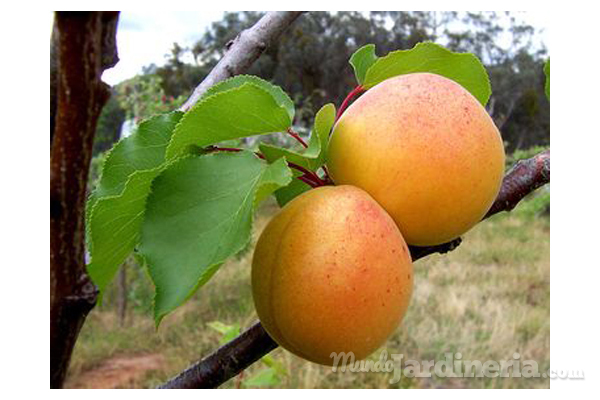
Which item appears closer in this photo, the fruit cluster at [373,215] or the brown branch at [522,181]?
the fruit cluster at [373,215]

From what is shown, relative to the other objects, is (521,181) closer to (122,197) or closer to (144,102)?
(122,197)

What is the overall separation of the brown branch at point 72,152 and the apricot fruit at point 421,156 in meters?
0.18

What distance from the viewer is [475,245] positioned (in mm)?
4598

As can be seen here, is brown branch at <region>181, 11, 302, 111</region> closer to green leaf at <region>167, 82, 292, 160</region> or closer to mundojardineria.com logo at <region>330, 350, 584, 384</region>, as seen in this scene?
green leaf at <region>167, 82, 292, 160</region>

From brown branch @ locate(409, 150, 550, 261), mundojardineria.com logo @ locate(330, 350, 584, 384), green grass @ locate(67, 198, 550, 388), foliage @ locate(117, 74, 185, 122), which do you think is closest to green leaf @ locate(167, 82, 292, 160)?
brown branch @ locate(409, 150, 550, 261)


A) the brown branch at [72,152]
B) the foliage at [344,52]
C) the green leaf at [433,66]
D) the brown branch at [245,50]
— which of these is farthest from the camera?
the foliage at [344,52]

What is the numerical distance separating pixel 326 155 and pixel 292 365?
2.24 metres

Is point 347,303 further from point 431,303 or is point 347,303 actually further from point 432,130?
point 431,303

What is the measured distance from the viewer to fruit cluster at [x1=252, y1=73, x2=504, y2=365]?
390 mm

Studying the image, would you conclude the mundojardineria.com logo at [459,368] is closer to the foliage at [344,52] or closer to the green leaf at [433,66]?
the green leaf at [433,66]

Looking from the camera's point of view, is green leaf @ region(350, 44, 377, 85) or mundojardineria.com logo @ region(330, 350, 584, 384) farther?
mundojardineria.com logo @ region(330, 350, 584, 384)

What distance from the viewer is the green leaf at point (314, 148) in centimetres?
39

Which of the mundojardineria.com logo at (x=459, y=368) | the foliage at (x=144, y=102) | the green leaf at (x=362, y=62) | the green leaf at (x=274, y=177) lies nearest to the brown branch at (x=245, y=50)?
the green leaf at (x=362, y=62)

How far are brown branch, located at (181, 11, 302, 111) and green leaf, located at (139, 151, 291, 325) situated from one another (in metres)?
0.21
